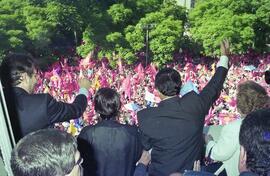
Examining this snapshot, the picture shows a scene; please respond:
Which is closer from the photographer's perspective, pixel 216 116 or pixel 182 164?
Result: pixel 182 164

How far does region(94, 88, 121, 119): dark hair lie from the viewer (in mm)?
2193

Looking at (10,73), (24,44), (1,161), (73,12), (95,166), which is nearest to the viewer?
(1,161)

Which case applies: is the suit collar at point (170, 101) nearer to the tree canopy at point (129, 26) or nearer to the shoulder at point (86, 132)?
the shoulder at point (86, 132)

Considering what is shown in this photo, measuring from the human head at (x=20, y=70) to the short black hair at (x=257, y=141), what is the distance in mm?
978

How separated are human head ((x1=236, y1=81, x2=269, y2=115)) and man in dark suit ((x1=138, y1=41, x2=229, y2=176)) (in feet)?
0.44

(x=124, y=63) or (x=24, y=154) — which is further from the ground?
(x=24, y=154)

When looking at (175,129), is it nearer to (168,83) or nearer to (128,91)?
(168,83)

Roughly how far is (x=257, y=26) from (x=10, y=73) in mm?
21823

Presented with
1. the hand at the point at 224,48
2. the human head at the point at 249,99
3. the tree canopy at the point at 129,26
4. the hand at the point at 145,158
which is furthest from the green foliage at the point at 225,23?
the hand at the point at 145,158

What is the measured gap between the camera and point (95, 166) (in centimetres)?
213

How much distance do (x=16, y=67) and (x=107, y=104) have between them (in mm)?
475

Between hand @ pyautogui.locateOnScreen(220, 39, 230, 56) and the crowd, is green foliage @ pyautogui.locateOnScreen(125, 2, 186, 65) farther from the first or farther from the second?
hand @ pyautogui.locateOnScreen(220, 39, 230, 56)

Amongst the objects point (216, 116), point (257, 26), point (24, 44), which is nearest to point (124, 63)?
point (24, 44)

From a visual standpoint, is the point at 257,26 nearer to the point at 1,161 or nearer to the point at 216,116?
the point at 216,116
